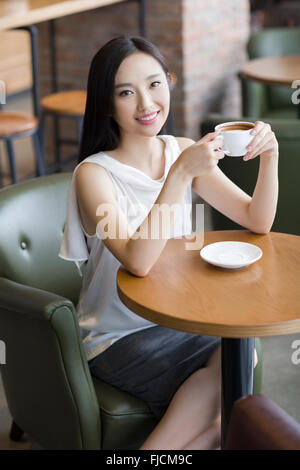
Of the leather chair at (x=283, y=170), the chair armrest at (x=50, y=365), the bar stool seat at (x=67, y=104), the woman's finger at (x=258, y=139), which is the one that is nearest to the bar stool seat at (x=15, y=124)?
the bar stool seat at (x=67, y=104)

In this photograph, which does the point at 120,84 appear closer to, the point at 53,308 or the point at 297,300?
the point at 53,308

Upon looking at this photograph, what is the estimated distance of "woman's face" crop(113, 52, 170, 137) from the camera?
179cm

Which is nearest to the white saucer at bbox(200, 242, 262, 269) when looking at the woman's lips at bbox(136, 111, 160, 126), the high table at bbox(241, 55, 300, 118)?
the woman's lips at bbox(136, 111, 160, 126)

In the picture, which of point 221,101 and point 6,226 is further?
point 221,101

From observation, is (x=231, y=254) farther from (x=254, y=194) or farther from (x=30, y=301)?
(x=30, y=301)

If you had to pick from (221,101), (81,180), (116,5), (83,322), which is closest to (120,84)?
(81,180)

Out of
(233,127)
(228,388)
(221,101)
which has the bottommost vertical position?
(221,101)

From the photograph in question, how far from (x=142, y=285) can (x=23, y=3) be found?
8.60ft

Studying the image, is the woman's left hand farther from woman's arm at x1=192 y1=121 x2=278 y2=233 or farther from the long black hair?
the long black hair

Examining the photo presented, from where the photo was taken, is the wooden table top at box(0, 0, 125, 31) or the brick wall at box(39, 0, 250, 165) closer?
the wooden table top at box(0, 0, 125, 31)

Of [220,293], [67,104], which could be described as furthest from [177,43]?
[220,293]

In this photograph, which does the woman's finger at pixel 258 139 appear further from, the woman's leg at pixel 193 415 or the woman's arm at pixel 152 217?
the woman's leg at pixel 193 415

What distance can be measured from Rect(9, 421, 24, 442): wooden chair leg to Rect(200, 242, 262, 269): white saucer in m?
0.87

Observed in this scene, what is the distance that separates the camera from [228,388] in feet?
5.61
